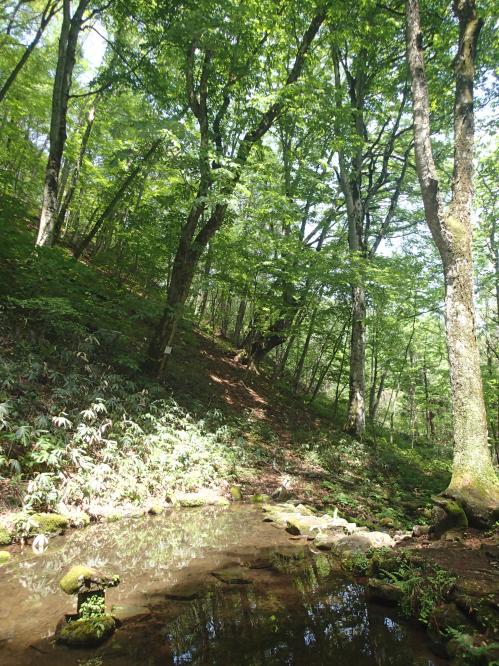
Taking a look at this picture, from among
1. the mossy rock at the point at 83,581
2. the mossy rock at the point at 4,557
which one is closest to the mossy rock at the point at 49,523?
the mossy rock at the point at 4,557

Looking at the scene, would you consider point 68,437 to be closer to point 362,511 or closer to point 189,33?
point 362,511

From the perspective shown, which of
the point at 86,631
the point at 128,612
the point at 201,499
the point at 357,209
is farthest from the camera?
the point at 357,209

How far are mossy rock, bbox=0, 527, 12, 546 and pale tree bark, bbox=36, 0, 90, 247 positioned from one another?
23.3 ft

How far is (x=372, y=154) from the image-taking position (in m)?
15.6

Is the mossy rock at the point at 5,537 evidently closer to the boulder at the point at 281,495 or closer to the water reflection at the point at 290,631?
the water reflection at the point at 290,631

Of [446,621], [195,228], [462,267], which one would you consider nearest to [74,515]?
[446,621]

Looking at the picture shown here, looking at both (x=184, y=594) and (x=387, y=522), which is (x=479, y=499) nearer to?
(x=387, y=522)

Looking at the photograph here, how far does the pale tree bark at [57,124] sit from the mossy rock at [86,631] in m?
8.74

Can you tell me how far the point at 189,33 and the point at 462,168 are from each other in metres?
6.71

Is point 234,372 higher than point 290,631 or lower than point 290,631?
higher

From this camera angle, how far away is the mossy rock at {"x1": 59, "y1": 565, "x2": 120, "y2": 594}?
3.78m

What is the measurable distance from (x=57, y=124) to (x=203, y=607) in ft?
36.1

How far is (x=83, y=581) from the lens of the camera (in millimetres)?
3840

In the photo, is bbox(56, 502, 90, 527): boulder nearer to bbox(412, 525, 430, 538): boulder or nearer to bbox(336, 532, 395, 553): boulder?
bbox(336, 532, 395, 553): boulder
